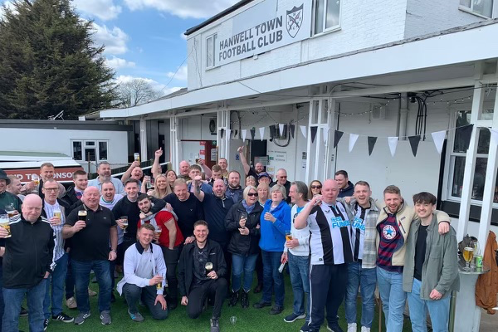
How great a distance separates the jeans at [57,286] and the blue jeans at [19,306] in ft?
1.23

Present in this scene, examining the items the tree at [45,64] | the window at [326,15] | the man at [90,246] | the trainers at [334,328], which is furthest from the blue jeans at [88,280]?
the tree at [45,64]

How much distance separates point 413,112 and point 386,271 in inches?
138

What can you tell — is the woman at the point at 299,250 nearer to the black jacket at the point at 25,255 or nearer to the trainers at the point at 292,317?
the trainers at the point at 292,317

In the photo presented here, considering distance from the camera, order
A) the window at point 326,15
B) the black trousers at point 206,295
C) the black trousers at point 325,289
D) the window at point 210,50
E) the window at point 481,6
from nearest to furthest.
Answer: the black trousers at point 325,289 < the black trousers at point 206,295 < the window at point 481,6 < the window at point 326,15 < the window at point 210,50

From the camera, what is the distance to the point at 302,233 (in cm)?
351

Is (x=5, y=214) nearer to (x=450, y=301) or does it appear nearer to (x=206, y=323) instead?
(x=206, y=323)

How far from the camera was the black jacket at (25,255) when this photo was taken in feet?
9.67

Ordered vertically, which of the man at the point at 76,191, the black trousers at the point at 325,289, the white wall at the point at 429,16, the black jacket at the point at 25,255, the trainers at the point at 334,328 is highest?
the white wall at the point at 429,16

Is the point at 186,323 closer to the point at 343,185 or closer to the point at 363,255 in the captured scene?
the point at 363,255

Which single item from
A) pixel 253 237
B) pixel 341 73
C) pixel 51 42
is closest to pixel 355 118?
pixel 341 73

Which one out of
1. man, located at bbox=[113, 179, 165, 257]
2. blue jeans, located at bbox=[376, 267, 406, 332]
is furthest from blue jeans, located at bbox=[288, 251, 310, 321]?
man, located at bbox=[113, 179, 165, 257]

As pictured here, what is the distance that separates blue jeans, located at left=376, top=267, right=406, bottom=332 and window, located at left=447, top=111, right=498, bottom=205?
2892 millimetres

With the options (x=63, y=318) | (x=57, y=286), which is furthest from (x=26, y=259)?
(x=63, y=318)

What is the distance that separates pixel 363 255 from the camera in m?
3.23
